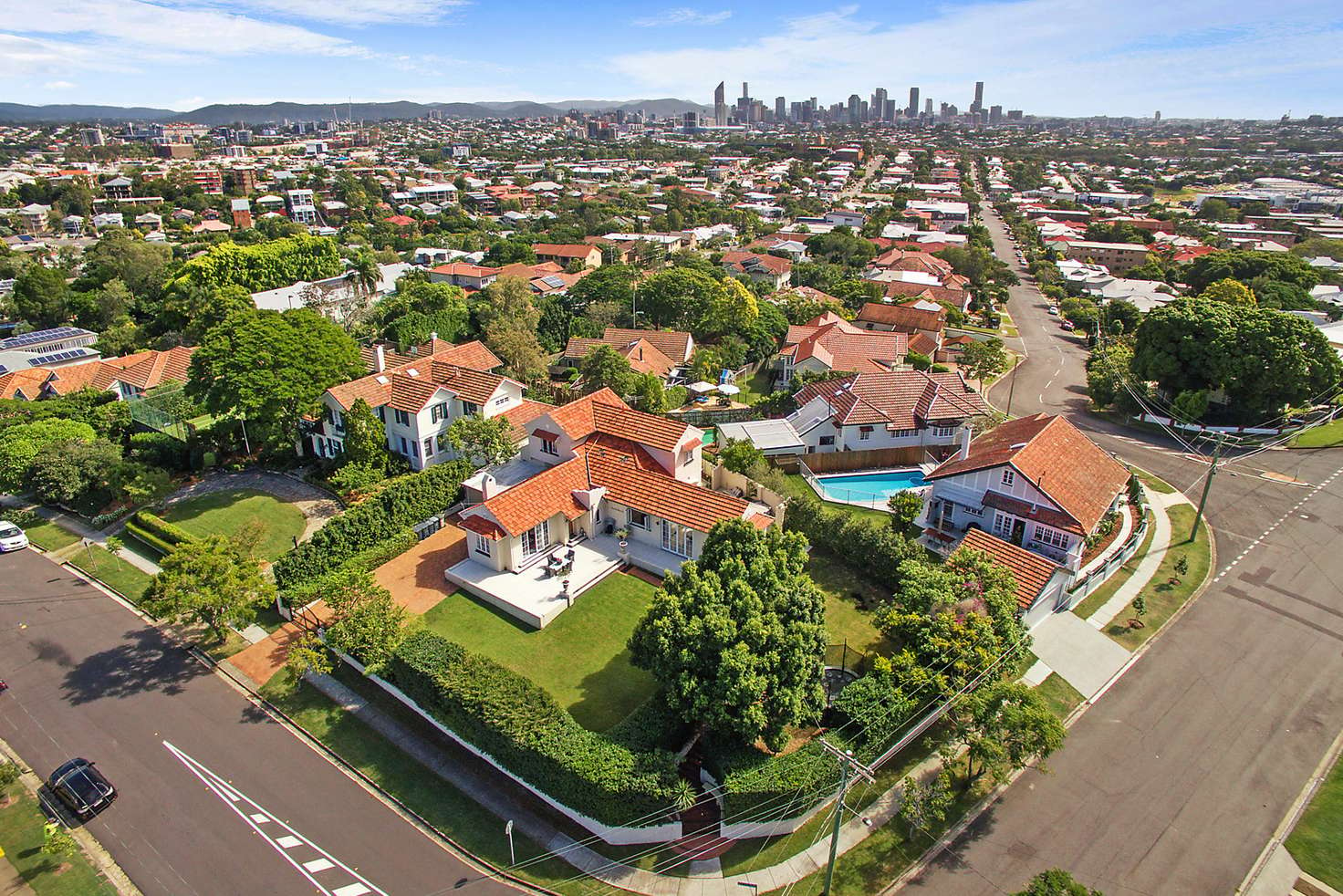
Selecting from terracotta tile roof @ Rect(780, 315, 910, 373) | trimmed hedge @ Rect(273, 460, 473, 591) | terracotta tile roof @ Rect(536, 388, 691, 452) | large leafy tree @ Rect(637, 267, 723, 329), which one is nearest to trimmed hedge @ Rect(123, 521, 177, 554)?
trimmed hedge @ Rect(273, 460, 473, 591)

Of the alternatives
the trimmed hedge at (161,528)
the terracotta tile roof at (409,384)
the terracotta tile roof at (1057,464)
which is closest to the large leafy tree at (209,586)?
the trimmed hedge at (161,528)

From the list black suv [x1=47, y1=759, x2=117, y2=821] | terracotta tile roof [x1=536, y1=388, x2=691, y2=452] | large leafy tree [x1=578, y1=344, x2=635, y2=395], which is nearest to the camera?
black suv [x1=47, y1=759, x2=117, y2=821]

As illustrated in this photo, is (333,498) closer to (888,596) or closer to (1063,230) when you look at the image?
(888,596)

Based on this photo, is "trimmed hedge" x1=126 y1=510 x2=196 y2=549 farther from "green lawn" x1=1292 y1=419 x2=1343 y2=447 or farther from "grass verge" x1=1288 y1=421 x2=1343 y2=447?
"green lawn" x1=1292 y1=419 x2=1343 y2=447

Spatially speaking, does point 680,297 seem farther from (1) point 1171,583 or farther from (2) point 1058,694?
(2) point 1058,694

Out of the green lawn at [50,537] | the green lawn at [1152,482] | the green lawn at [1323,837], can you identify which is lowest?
the green lawn at [1323,837]

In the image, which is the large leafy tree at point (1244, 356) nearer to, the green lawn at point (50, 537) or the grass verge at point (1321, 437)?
the grass verge at point (1321, 437)
